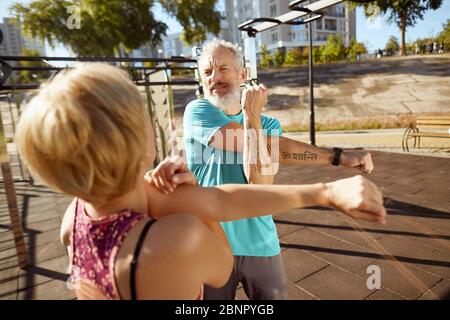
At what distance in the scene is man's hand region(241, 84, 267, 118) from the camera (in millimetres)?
1556

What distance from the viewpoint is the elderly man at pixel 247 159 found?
5.22 feet

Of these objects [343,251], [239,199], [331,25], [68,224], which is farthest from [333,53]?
[68,224]

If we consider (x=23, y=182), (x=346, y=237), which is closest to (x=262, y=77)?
(x=23, y=182)

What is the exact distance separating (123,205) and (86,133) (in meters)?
0.25

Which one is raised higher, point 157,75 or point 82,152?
point 157,75

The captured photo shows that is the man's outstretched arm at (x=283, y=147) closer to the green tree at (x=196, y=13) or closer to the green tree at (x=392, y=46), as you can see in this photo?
the green tree at (x=196, y=13)

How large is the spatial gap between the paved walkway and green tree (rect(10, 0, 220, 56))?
26789 millimetres

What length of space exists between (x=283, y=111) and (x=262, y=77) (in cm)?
1098

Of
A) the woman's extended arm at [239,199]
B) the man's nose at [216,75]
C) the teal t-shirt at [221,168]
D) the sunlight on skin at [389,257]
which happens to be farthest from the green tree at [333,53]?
the woman's extended arm at [239,199]

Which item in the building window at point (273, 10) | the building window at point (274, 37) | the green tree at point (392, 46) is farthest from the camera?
the building window at point (274, 37)
